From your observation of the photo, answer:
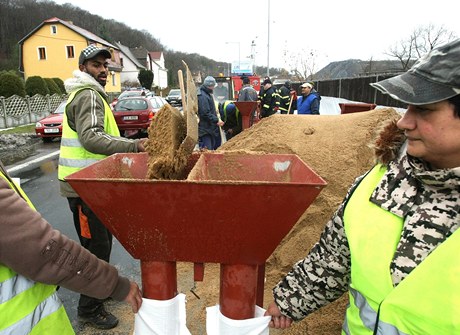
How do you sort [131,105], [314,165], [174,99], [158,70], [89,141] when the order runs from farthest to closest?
1. [158,70]
2. [174,99]
3. [131,105]
4. [314,165]
5. [89,141]

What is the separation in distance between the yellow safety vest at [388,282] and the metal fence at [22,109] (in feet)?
55.3

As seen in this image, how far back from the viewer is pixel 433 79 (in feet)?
3.51

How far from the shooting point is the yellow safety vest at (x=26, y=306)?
4.03ft

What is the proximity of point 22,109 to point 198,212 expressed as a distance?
59.5 feet

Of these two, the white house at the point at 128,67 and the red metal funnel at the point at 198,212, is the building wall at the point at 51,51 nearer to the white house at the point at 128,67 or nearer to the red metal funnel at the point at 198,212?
the white house at the point at 128,67

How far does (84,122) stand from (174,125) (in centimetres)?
119

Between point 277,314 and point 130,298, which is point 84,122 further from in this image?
point 277,314

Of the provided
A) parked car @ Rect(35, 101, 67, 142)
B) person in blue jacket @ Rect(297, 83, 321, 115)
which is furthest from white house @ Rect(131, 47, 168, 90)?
person in blue jacket @ Rect(297, 83, 321, 115)

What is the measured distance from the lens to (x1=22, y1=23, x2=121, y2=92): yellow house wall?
41.7 meters

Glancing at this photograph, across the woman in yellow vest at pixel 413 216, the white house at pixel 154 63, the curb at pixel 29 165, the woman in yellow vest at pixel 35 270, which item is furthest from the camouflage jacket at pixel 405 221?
the white house at pixel 154 63

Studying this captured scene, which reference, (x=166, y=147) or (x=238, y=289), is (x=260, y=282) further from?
(x=166, y=147)

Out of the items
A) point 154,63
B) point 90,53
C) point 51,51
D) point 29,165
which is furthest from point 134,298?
point 154,63

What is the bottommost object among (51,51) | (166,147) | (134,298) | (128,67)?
(134,298)

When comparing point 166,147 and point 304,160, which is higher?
point 166,147
